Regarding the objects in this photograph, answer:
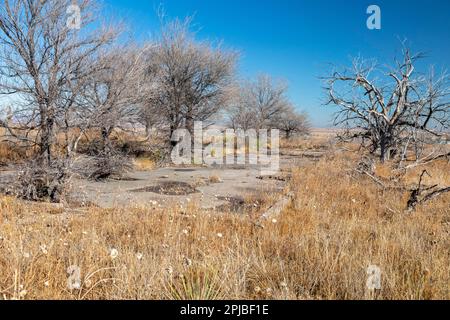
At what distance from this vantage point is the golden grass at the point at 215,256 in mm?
2738

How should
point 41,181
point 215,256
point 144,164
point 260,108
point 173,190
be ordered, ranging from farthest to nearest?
point 260,108 → point 144,164 → point 173,190 → point 41,181 → point 215,256

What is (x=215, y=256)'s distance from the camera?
3350 millimetres

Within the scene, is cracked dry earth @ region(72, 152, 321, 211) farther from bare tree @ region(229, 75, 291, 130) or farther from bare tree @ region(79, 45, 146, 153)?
bare tree @ region(229, 75, 291, 130)

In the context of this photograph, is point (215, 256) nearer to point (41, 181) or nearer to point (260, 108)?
point (41, 181)

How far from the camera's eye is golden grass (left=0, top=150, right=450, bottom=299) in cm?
274

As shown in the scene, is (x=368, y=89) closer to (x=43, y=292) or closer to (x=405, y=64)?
(x=405, y=64)

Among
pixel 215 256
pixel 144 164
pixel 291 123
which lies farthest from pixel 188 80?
pixel 291 123

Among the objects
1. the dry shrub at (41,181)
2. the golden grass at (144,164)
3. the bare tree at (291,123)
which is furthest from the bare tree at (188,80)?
the bare tree at (291,123)

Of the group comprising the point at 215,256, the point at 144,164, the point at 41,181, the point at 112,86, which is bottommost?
the point at 215,256

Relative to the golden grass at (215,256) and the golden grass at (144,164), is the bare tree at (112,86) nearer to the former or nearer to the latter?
the golden grass at (215,256)

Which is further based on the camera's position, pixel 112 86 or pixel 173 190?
pixel 173 190

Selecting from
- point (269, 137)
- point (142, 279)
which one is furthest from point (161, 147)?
point (269, 137)

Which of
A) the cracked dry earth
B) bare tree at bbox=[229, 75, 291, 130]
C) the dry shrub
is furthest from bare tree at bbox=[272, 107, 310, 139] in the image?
the dry shrub

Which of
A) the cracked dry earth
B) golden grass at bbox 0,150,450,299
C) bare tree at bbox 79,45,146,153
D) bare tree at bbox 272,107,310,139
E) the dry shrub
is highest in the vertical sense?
bare tree at bbox 272,107,310,139
